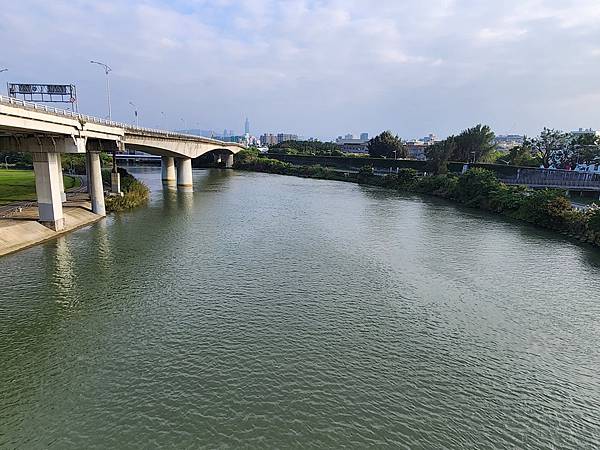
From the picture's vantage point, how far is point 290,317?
20328mm

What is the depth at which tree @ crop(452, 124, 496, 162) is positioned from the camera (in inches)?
3885

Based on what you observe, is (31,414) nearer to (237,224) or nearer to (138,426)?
(138,426)

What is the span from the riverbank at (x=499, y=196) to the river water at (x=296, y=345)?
8781mm

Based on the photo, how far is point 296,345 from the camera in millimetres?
17766

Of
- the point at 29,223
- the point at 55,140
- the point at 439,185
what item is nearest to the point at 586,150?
the point at 439,185

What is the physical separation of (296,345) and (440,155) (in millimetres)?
80991

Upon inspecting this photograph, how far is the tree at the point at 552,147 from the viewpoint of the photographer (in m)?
87.4

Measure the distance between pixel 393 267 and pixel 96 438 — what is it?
70.1ft

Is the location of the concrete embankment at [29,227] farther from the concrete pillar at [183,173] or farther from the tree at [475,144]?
the tree at [475,144]

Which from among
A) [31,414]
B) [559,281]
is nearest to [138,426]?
[31,414]

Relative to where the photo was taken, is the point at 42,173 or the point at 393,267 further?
the point at 42,173

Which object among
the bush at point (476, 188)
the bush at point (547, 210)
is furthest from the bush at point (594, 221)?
the bush at point (476, 188)

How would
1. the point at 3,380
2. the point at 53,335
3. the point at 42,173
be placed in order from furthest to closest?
the point at 42,173
the point at 53,335
the point at 3,380

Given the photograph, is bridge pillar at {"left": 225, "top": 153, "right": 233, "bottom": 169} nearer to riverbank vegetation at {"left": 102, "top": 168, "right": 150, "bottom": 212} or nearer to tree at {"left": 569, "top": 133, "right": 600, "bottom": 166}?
riverbank vegetation at {"left": 102, "top": 168, "right": 150, "bottom": 212}
